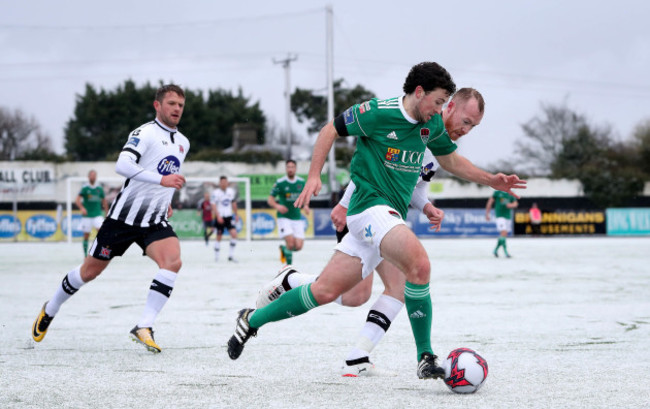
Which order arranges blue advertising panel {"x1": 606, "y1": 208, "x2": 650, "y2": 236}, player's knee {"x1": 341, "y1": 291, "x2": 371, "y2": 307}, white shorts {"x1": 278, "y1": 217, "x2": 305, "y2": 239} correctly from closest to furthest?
player's knee {"x1": 341, "y1": 291, "x2": 371, "y2": 307} < white shorts {"x1": 278, "y1": 217, "x2": 305, "y2": 239} < blue advertising panel {"x1": 606, "y1": 208, "x2": 650, "y2": 236}

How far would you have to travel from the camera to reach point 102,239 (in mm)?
6289

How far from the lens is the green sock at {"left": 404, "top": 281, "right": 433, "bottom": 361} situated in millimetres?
4625

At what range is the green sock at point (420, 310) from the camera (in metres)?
4.62

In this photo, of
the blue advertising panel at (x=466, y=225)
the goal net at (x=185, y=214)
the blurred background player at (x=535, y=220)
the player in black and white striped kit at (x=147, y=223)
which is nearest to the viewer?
the player in black and white striped kit at (x=147, y=223)

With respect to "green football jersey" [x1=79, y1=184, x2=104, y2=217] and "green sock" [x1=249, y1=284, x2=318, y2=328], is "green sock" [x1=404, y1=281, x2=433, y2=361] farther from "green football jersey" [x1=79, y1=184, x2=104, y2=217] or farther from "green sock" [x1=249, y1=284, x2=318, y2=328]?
"green football jersey" [x1=79, y1=184, x2=104, y2=217]

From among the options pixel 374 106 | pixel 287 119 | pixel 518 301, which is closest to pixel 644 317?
pixel 518 301

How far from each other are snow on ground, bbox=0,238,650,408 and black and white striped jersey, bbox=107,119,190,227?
1.05 m

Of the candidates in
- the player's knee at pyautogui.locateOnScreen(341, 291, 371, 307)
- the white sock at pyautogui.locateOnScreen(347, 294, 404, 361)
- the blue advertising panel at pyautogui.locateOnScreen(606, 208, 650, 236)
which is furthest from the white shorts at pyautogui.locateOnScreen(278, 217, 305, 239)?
the blue advertising panel at pyautogui.locateOnScreen(606, 208, 650, 236)

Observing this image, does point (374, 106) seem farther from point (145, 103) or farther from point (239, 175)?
point (145, 103)

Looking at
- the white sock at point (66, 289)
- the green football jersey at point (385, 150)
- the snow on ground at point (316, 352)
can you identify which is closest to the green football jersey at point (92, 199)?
the snow on ground at point (316, 352)

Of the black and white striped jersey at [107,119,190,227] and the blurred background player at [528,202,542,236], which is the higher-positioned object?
the black and white striped jersey at [107,119,190,227]

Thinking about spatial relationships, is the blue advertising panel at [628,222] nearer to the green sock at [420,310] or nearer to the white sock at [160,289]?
the white sock at [160,289]

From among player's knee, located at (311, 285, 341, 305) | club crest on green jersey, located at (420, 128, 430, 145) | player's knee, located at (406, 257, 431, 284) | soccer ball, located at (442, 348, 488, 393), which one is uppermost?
club crest on green jersey, located at (420, 128, 430, 145)

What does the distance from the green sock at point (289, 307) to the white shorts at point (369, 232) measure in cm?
35
